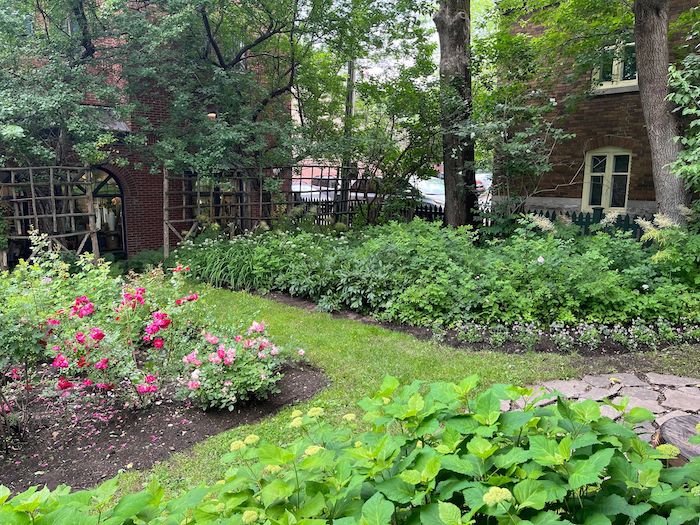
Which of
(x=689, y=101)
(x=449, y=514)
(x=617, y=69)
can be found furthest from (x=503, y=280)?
(x=617, y=69)

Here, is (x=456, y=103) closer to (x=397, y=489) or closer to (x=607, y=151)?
(x=607, y=151)

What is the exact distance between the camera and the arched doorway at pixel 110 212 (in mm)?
13383

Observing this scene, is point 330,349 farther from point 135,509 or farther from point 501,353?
point 135,509

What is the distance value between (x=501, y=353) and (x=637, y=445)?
3945 mm

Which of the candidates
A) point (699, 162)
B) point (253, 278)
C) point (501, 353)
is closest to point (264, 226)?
point (253, 278)

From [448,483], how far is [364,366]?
373cm

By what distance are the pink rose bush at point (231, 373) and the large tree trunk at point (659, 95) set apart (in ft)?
23.7

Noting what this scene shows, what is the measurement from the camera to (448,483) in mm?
1334

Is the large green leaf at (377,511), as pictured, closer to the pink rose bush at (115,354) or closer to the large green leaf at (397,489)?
the large green leaf at (397,489)

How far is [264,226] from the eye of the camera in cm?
1139

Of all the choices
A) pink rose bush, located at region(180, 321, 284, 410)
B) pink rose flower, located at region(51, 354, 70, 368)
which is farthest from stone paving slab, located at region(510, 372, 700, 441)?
pink rose flower, located at region(51, 354, 70, 368)

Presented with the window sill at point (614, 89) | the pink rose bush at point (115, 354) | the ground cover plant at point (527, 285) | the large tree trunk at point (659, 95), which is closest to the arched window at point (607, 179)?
the window sill at point (614, 89)

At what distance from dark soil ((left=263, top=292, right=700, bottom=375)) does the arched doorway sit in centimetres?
986

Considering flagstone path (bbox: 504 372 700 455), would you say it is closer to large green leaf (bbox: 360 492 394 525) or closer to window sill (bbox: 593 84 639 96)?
large green leaf (bbox: 360 492 394 525)
